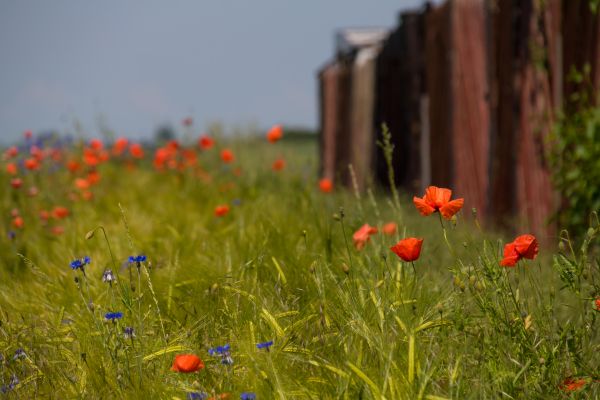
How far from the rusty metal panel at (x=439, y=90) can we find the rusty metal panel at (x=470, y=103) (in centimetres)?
17

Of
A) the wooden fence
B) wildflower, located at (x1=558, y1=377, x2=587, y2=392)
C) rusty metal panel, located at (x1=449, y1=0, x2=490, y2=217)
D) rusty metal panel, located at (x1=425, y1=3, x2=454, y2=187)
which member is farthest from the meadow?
rusty metal panel, located at (x1=425, y1=3, x2=454, y2=187)

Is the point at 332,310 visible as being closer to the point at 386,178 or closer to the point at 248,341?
the point at 248,341

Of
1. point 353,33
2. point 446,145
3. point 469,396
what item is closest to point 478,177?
point 446,145

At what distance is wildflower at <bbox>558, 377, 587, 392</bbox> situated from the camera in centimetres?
207

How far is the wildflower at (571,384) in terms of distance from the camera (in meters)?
2.07

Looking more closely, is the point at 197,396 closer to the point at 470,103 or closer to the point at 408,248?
the point at 408,248

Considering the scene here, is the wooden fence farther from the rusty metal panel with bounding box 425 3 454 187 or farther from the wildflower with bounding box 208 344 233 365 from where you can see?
the wildflower with bounding box 208 344 233 365

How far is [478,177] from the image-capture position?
6371mm

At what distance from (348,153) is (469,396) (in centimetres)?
927

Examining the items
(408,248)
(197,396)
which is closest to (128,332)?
(197,396)

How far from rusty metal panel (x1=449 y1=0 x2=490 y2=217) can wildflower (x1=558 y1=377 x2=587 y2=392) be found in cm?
418

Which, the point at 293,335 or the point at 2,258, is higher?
the point at 293,335

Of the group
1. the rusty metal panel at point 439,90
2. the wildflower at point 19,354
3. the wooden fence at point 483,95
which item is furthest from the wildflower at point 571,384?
the rusty metal panel at point 439,90

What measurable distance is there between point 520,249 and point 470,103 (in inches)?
176
